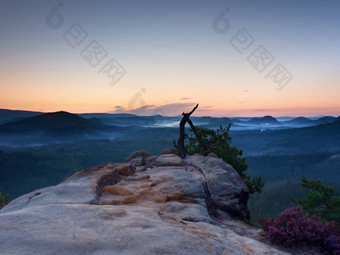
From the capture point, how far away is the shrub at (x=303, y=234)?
25.0 ft

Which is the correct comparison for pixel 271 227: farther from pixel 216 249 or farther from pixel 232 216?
pixel 216 249

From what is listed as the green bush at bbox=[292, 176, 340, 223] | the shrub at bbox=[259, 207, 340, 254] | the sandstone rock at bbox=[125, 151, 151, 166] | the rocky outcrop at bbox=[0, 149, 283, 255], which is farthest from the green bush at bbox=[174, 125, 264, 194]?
the shrub at bbox=[259, 207, 340, 254]

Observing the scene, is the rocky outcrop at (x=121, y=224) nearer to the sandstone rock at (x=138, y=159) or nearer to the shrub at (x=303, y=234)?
the shrub at (x=303, y=234)

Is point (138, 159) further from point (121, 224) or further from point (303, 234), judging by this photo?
point (121, 224)

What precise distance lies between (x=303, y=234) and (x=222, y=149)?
17587mm

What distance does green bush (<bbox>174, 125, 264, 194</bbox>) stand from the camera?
973 inches

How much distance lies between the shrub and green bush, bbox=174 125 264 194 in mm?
16407

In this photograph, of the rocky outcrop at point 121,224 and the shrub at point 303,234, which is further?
the shrub at point 303,234

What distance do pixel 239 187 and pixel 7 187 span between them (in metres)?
226

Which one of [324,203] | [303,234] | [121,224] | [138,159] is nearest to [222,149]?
[138,159]

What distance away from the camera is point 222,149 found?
25422mm

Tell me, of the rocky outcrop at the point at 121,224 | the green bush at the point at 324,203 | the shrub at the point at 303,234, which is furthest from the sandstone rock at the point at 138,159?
the green bush at the point at 324,203

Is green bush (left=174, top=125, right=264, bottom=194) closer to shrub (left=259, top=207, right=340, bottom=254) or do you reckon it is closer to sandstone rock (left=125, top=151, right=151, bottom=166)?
sandstone rock (left=125, top=151, right=151, bottom=166)

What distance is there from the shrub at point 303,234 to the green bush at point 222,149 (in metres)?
16.4
